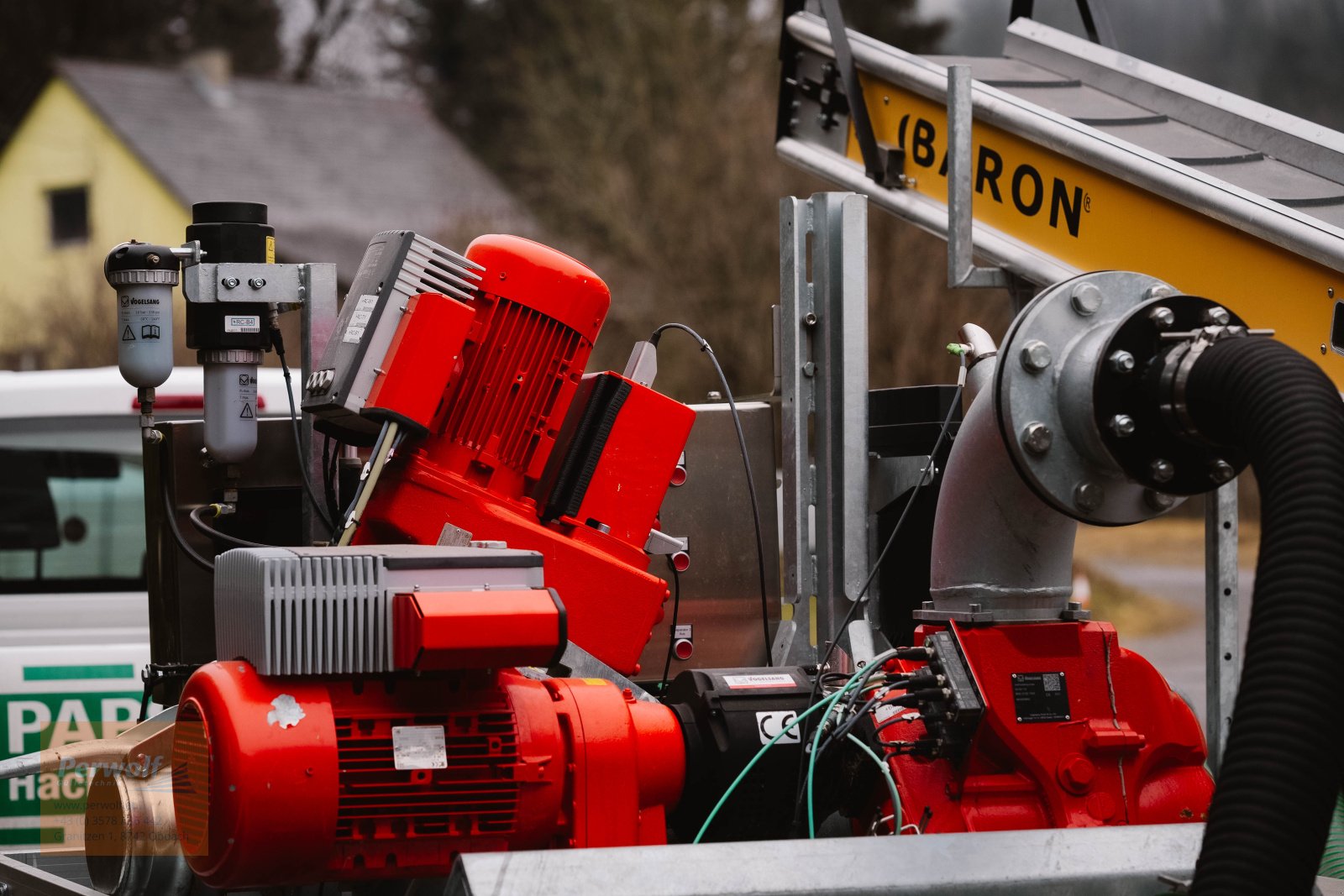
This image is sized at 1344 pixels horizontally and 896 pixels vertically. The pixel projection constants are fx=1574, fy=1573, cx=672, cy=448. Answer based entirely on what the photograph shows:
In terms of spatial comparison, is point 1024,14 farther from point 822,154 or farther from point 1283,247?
point 1283,247

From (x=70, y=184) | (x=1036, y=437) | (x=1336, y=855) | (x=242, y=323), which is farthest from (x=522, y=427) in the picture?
(x=70, y=184)

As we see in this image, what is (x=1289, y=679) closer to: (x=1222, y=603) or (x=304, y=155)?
(x=1222, y=603)

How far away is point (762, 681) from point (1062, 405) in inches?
31.7

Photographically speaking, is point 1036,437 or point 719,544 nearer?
point 1036,437

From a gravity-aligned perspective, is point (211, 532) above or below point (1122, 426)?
below

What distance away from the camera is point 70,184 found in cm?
2862

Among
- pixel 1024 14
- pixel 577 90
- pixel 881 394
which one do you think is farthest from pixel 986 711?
pixel 577 90

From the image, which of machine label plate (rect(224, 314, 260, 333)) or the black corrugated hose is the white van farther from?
the black corrugated hose

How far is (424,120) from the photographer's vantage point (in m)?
33.2

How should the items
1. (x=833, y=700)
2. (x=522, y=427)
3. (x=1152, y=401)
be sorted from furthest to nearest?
(x=522, y=427), (x=833, y=700), (x=1152, y=401)

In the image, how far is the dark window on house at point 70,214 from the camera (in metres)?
28.0

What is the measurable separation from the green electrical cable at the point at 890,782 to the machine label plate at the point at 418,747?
721mm

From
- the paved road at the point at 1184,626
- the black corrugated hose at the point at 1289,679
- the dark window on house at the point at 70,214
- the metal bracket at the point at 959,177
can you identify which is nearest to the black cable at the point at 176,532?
the metal bracket at the point at 959,177

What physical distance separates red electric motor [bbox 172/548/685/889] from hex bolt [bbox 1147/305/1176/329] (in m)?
1.04
